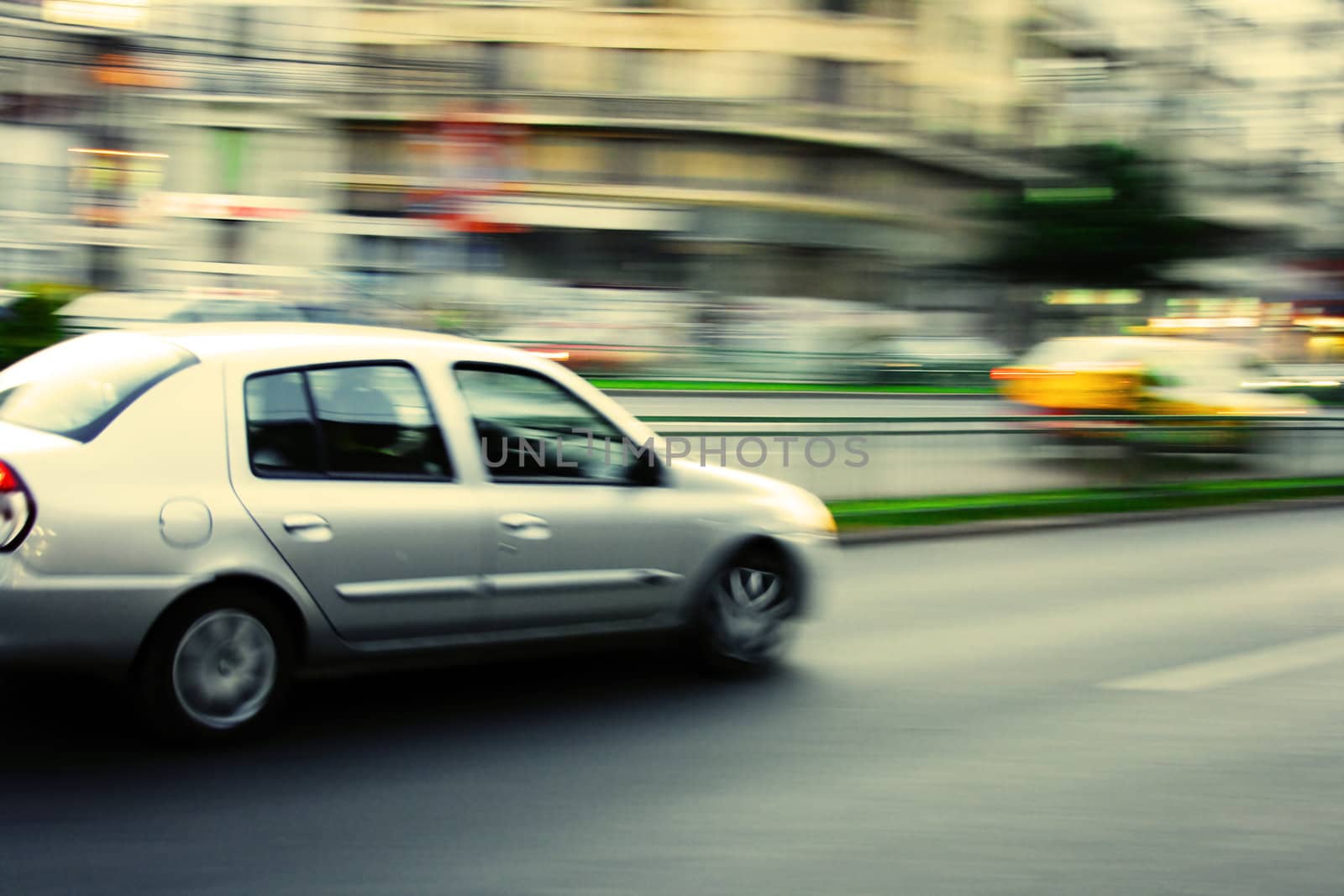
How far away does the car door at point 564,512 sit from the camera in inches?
210

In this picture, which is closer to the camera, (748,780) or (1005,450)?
(748,780)

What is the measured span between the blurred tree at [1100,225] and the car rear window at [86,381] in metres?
37.9

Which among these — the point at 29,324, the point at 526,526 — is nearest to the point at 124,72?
the point at 29,324

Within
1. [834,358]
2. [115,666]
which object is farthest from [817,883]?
[834,358]

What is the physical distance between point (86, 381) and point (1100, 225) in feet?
127

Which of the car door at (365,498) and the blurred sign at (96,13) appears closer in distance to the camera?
the car door at (365,498)

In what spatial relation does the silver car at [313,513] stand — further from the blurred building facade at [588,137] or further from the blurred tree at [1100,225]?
the blurred tree at [1100,225]

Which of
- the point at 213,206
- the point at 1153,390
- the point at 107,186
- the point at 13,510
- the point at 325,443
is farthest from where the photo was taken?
the point at 213,206

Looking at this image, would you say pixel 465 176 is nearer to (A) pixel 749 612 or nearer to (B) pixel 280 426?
(A) pixel 749 612

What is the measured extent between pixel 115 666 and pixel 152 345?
107 centimetres

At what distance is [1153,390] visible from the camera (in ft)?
55.3

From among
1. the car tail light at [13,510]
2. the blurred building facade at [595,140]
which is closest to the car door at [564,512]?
the car tail light at [13,510]

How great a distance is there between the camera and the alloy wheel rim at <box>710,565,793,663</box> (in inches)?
240

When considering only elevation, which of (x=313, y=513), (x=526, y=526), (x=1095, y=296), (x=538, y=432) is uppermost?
(x=538, y=432)
